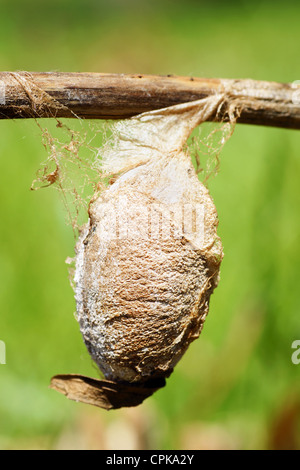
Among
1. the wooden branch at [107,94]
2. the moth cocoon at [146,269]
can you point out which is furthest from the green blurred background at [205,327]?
the moth cocoon at [146,269]

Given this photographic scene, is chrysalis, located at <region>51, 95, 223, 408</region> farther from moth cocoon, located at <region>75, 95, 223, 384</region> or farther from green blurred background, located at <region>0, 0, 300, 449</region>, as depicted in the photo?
green blurred background, located at <region>0, 0, 300, 449</region>

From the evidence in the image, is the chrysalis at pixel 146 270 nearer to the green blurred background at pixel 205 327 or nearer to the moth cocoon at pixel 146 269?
the moth cocoon at pixel 146 269

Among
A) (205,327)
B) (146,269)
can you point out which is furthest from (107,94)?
(205,327)

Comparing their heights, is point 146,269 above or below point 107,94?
below

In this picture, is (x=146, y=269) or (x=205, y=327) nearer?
(x=146, y=269)

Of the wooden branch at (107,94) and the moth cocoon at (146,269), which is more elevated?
the wooden branch at (107,94)

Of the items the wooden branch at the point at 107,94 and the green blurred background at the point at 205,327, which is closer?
the wooden branch at the point at 107,94

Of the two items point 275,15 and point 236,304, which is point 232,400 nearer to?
point 236,304

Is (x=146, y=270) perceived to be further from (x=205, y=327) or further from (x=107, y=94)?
(x=205, y=327)
